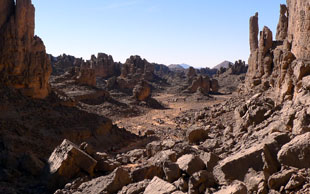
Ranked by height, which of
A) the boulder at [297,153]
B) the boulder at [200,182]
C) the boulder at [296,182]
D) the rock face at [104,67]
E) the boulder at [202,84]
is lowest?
the boulder at [200,182]

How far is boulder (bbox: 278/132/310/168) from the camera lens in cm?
666

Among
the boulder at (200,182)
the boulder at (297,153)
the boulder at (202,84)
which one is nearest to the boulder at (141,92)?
the boulder at (202,84)

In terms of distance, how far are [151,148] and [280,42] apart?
2266 cm

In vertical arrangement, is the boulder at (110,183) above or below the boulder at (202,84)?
below

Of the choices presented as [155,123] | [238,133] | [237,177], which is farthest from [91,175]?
[155,123]

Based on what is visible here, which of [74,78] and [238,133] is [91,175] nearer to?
[238,133]

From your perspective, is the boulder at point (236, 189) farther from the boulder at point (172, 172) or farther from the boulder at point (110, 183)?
the boulder at point (110, 183)

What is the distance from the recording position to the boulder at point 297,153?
21.8ft

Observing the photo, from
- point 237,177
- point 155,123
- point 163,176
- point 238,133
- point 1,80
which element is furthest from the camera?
point 155,123

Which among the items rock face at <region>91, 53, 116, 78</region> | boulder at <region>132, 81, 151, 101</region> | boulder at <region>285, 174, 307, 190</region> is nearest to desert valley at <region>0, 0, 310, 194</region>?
boulder at <region>285, 174, 307, 190</region>

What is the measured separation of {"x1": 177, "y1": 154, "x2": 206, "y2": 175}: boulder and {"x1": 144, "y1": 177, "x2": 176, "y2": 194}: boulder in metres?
1.07

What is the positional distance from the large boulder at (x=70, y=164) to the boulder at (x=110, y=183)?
159 centimetres

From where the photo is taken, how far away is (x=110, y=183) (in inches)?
328

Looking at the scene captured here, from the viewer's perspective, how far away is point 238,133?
12.9 m
